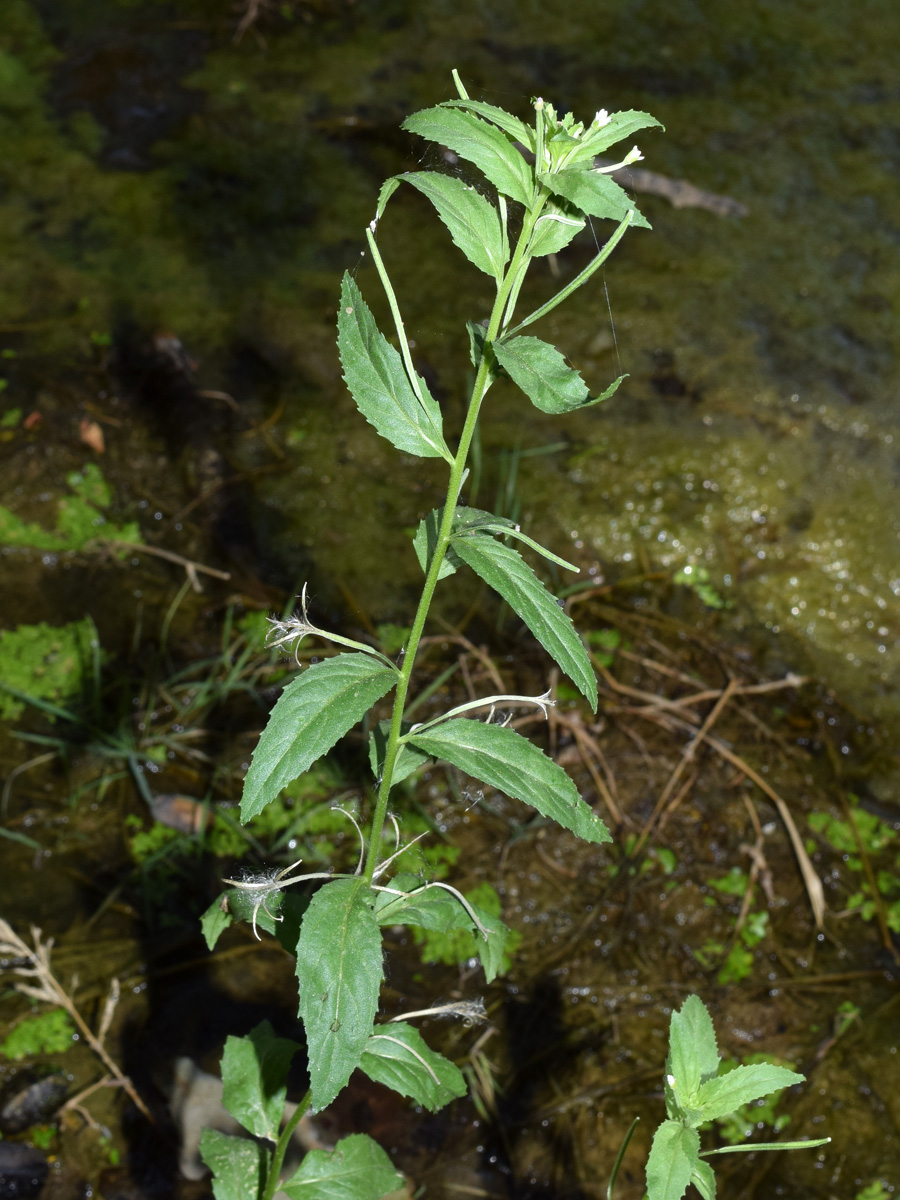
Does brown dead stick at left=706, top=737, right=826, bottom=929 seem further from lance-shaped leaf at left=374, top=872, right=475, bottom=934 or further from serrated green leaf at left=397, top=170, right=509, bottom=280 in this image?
serrated green leaf at left=397, top=170, right=509, bottom=280

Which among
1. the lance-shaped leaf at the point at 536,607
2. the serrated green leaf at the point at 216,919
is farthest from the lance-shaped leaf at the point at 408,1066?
the lance-shaped leaf at the point at 536,607

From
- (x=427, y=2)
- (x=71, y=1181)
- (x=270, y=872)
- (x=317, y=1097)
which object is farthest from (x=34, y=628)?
(x=427, y=2)

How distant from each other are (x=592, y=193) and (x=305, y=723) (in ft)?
2.31

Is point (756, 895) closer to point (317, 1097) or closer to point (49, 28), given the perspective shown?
point (317, 1097)

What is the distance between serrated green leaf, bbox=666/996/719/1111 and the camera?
143cm

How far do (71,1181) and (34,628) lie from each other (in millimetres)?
1521

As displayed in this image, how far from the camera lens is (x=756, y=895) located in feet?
9.00

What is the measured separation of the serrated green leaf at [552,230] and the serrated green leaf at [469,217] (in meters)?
0.04

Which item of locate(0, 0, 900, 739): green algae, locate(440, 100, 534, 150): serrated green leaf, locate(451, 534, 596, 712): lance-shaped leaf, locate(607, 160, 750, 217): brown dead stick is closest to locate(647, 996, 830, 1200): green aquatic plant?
locate(451, 534, 596, 712): lance-shaped leaf

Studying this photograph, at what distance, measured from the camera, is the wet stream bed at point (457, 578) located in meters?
2.45

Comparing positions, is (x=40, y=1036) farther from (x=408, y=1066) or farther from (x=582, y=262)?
(x=582, y=262)

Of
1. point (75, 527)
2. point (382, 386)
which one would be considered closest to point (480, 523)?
point (382, 386)

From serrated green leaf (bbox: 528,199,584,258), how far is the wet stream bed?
115 cm

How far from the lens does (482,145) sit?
1.18 metres
